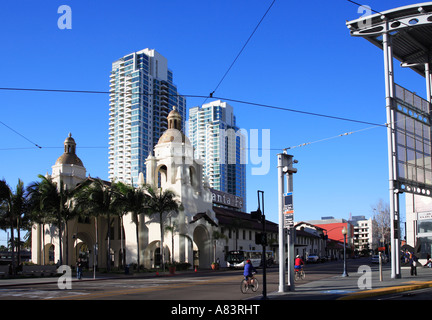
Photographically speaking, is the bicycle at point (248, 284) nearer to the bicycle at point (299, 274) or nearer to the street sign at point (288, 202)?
the street sign at point (288, 202)

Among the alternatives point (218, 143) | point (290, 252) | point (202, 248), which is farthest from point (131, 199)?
point (218, 143)

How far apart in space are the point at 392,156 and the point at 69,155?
45.9 m

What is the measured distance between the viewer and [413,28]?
32.1 m

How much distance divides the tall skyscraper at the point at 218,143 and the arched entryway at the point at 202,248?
114213mm

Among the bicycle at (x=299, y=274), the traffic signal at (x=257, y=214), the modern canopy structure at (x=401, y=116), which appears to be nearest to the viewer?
the traffic signal at (x=257, y=214)

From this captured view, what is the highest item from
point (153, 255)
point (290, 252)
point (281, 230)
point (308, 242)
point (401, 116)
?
point (401, 116)

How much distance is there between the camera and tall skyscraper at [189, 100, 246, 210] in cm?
18100

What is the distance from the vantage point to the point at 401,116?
30.9 m

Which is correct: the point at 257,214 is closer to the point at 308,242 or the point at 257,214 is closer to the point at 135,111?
the point at 308,242

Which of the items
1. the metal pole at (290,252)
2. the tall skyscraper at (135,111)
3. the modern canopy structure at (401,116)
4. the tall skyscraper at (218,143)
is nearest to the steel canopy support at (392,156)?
the modern canopy structure at (401,116)

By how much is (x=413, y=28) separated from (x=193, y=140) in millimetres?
161821

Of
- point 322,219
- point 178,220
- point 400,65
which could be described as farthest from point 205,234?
point 322,219

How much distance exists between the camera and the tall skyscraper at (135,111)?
505 ft
